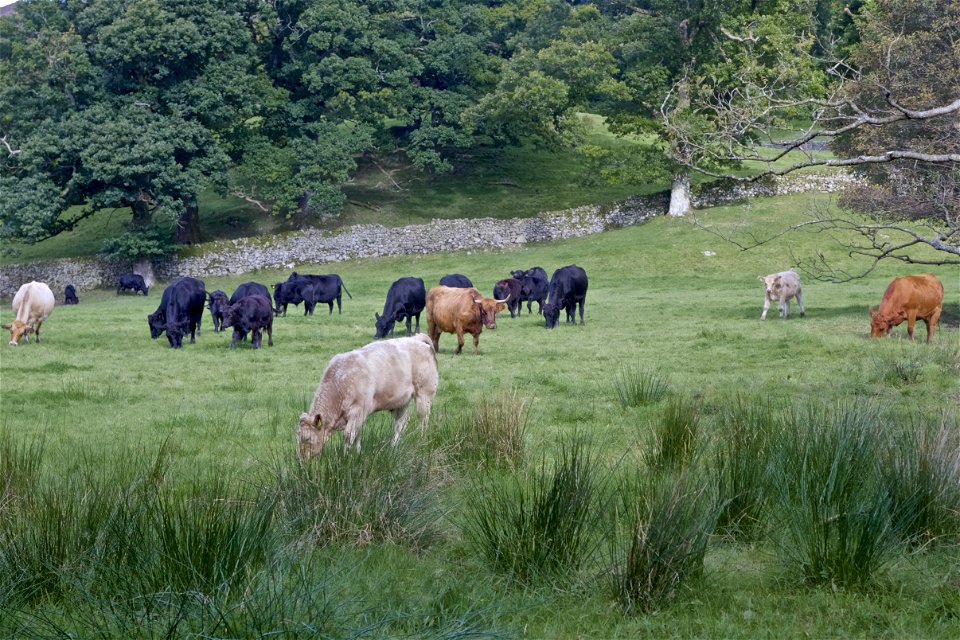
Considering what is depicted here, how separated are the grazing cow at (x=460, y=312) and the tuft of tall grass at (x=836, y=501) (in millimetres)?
10880

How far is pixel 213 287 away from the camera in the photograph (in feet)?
132

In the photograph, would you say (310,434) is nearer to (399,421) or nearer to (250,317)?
(399,421)

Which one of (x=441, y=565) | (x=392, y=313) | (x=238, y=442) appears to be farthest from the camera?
(x=392, y=313)

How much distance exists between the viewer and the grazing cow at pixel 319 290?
28078mm

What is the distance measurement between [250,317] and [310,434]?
11.7m

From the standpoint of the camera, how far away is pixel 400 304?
69.0 feet

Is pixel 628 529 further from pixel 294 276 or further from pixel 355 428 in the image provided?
pixel 294 276

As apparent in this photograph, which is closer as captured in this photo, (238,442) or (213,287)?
(238,442)

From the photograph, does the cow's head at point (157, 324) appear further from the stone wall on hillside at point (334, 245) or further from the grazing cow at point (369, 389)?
the stone wall on hillside at point (334, 245)

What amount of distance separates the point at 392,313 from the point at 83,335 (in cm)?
674

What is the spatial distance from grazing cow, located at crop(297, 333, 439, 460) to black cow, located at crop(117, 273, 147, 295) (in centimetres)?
3354

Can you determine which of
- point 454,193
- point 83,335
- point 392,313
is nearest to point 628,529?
point 392,313

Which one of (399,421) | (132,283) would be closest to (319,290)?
(132,283)

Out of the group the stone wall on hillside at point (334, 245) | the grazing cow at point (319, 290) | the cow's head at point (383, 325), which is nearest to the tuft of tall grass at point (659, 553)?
the cow's head at point (383, 325)
